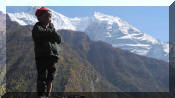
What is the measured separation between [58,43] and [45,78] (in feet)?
3.37

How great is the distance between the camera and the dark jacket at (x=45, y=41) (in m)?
8.38

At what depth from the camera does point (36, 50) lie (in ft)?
27.6

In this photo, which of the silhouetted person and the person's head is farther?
the person's head

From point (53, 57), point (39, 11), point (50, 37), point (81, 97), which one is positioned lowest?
point (81, 97)

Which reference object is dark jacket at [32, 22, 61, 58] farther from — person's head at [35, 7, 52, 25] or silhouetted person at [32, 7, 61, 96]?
person's head at [35, 7, 52, 25]

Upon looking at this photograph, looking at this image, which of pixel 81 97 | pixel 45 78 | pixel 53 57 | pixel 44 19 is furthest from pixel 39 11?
pixel 81 97

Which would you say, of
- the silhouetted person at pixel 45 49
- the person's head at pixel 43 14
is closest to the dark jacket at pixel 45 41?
the silhouetted person at pixel 45 49

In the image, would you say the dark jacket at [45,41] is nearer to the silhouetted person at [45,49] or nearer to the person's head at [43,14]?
the silhouetted person at [45,49]

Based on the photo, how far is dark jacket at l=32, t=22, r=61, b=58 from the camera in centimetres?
838

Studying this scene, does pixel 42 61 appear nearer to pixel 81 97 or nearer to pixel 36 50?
pixel 36 50

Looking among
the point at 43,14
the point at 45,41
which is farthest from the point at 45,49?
the point at 43,14

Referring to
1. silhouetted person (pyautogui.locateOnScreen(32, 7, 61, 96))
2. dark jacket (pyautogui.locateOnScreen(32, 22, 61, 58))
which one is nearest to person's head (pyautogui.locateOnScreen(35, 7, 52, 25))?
silhouetted person (pyautogui.locateOnScreen(32, 7, 61, 96))

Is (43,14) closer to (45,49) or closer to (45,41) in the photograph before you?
(45,41)

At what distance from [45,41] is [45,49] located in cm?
24
